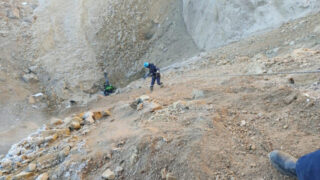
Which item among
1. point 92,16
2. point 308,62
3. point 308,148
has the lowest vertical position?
point 308,62

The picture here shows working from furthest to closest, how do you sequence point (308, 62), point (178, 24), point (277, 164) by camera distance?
point (178, 24) → point (308, 62) → point (277, 164)

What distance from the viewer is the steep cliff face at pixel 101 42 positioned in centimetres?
1212

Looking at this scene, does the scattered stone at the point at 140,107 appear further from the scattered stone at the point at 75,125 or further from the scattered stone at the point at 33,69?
the scattered stone at the point at 33,69

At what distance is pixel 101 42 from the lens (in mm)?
13727

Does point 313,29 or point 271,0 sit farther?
point 271,0

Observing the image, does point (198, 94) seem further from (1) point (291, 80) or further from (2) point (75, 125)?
(2) point (75, 125)

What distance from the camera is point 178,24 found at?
12.7 metres

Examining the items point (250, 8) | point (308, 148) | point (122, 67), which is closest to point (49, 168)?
point (308, 148)

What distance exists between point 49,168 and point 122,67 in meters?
8.74

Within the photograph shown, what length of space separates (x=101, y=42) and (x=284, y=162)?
12064 millimetres

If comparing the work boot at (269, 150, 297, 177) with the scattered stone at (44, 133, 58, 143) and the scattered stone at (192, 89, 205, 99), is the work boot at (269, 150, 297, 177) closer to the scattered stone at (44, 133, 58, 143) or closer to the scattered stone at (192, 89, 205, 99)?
the scattered stone at (192, 89, 205, 99)

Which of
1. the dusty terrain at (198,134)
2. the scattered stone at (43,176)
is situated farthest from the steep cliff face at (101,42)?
the scattered stone at (43,176)

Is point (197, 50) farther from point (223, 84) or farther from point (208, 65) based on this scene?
point (223, 84)

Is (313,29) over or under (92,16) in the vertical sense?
under
